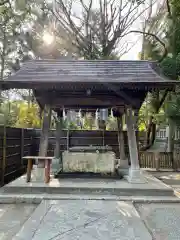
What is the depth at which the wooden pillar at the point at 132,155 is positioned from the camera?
6.24 meters

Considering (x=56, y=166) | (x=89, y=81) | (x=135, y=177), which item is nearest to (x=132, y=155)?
(x=135, y=177)

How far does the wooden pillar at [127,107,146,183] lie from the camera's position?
624 cm

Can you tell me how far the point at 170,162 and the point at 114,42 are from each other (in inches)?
316

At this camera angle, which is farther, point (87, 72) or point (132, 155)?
point (87, 72)

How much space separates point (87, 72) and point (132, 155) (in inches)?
98.4

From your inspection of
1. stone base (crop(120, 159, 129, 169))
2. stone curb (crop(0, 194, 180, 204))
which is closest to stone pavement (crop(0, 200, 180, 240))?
stone curb (crop(0, 194, 180, 204))

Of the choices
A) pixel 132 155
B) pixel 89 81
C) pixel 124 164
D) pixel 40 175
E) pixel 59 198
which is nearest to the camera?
pixel 59 198

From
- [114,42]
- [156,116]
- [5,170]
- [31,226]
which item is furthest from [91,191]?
[114,42]

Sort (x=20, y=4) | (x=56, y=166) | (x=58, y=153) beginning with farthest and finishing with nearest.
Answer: (x=20, y=4) < (x=58, y=153) < (x=56, y=166)

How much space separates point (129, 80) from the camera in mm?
5938

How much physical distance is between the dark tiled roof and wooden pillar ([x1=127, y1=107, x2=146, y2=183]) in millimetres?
971

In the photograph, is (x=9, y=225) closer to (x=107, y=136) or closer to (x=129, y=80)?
(x=129, y=80)

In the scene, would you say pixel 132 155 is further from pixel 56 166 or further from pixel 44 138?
pixel 56 166

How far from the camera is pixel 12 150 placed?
24.5 feet
